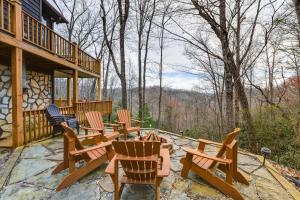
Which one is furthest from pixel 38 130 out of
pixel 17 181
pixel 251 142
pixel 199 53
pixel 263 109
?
pixel 199 53

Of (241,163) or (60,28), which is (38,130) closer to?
(241,163)

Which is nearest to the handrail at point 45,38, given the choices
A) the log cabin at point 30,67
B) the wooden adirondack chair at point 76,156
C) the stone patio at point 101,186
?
the log cabin at point 30,67

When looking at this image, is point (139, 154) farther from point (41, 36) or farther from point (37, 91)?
point (37, 91)

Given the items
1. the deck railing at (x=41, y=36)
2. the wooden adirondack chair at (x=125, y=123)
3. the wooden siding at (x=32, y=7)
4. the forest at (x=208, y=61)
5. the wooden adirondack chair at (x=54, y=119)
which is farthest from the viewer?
the wooden siding at (x=32, y=7)

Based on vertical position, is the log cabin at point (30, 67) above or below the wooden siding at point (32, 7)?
below

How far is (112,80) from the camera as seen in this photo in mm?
23672

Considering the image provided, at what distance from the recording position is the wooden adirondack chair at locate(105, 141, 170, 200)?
2607 mm

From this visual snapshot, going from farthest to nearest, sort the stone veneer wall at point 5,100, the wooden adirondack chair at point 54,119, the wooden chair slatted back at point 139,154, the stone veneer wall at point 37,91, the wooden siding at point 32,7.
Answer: the wooden siding at point 32,7 → the stone veneer wall at point 37,91 → the stone veneer wall at point 5,100 → the wooden adirondack chair at point 54,119 → the wooden chair slatted back at point 139,154

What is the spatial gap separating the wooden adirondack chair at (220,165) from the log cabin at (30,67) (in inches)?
157

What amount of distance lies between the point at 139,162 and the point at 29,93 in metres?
6.90

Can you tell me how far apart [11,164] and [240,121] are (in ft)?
26.4

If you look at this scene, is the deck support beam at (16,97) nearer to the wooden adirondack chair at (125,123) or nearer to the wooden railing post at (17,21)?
the wooden railing post at (17,21)

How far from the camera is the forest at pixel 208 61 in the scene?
6375 mm

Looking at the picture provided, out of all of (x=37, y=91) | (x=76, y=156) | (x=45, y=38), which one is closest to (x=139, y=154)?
(x=76, y=156)
